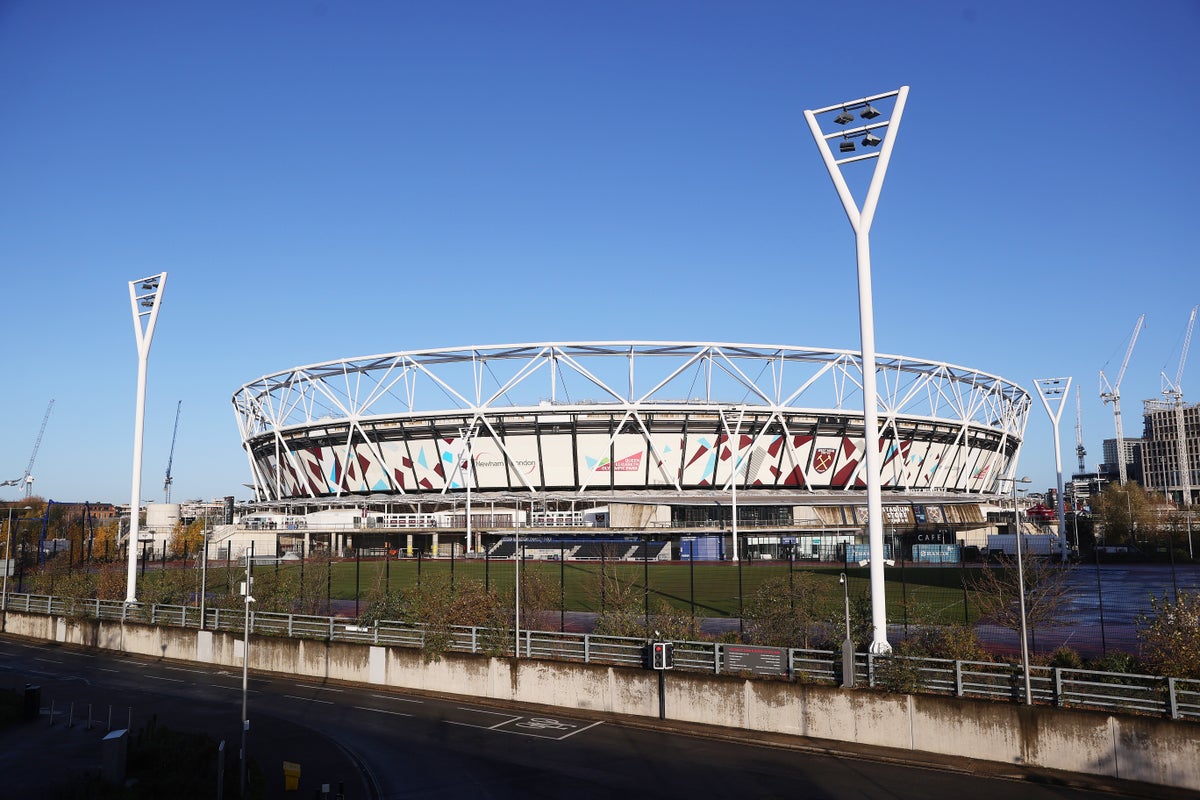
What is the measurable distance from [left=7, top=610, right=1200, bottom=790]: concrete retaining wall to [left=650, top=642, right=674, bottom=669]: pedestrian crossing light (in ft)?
1.09

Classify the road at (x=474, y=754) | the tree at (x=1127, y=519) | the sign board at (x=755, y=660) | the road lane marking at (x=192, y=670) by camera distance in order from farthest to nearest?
the tree at (x=1127, y=519) < the road lane marking at (x=192, y=670) < the sign board at (x=755, y=660) < the road at (x=474, y=754)

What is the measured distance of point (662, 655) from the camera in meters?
23.3

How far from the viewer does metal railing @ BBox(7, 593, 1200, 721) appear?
61.5 ft

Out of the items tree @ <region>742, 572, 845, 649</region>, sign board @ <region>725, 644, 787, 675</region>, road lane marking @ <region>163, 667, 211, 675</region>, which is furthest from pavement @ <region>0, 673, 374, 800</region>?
tree @ <region>742, 572, 845, 649</region>

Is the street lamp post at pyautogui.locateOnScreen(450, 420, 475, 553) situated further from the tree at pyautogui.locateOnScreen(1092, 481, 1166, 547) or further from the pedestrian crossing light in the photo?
the pedestrian crossing light

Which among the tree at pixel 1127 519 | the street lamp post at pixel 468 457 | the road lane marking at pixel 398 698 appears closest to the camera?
the road lane marking at pixel 398 698

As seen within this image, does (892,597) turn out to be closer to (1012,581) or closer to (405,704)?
(1012,581)

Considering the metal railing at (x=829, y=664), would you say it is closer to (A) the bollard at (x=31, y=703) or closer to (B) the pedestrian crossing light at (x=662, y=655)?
(B) the pedestrian crossing light at (x=662, y=655)

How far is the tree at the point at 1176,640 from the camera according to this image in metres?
18.8

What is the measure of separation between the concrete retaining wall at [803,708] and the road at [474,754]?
460mm

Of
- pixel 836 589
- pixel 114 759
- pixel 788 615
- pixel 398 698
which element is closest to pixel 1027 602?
pixel 788 615

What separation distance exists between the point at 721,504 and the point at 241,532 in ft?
152

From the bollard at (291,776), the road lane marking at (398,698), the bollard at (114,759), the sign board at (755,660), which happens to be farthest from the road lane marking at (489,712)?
the bollard at (114,759)

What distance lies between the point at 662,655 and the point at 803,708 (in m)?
3.70
